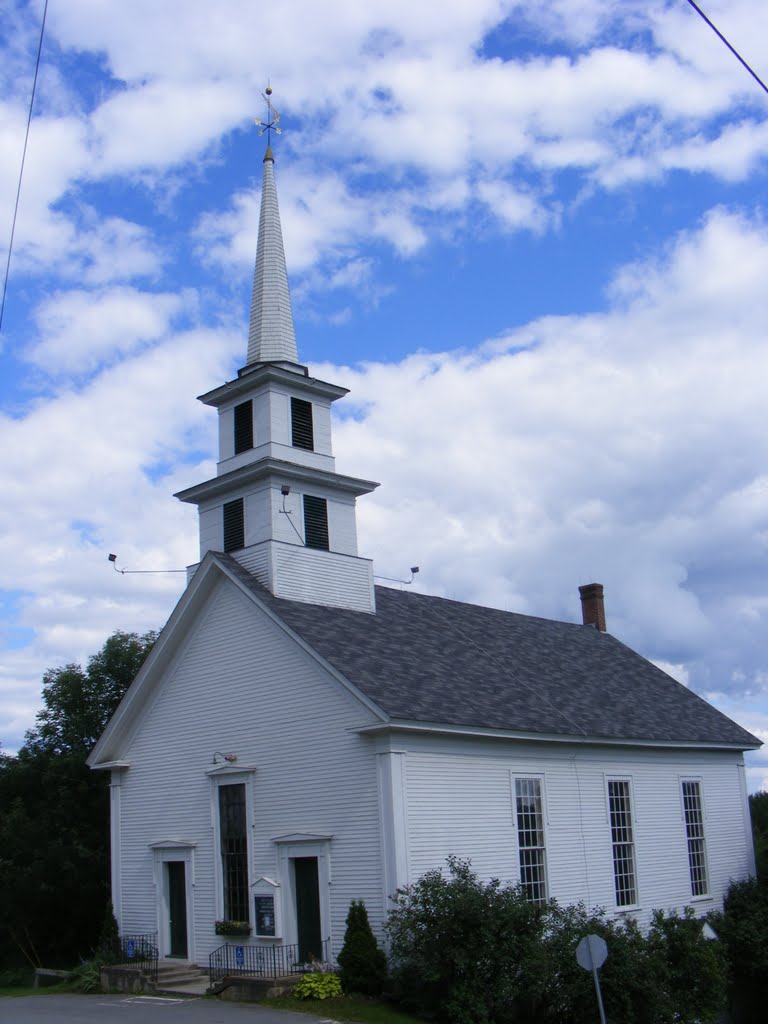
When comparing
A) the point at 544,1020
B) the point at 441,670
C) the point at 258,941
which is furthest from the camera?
the point at 441,670

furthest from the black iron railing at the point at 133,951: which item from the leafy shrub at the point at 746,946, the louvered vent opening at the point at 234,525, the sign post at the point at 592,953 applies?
the leafy shrub at the point at 746,946

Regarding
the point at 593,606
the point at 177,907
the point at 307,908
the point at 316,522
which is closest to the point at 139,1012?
the point at 307,908

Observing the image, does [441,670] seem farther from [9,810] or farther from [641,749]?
[9,810]

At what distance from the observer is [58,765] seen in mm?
35062

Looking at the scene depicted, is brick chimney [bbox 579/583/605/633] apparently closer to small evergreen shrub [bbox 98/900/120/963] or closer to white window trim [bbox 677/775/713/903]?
white window trim [bbox 677/775/713/903]

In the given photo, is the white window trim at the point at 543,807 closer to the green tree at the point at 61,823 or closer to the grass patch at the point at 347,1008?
the grass patch at the point at 347,1008

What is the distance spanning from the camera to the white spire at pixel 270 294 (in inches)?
1136

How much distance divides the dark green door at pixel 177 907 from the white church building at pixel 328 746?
6cm

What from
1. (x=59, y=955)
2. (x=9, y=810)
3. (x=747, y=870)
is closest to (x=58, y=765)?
(x=9, y=810)

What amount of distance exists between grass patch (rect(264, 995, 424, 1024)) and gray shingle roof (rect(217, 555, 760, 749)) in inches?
201

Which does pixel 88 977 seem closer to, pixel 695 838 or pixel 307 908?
pixel 307 908

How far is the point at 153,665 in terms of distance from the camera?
27031 millimetres

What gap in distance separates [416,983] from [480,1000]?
1.27 meters

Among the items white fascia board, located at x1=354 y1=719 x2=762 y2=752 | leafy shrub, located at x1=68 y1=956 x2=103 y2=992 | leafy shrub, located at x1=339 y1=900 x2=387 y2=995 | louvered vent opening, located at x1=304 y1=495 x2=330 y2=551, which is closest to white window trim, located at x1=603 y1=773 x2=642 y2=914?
white fascia board, located at x1=354 y1=719 x2=762 y2=752
